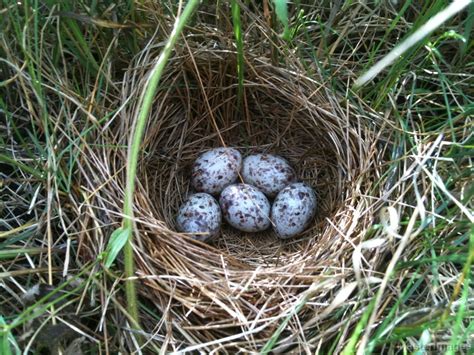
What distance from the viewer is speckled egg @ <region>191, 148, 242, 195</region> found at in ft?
6.09

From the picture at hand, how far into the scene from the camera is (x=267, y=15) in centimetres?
168

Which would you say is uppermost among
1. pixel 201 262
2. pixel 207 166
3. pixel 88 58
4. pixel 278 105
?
pixel 88 58

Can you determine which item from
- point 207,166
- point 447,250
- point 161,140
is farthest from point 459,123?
point 161,140

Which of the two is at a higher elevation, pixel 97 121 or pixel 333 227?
pixel 97 121

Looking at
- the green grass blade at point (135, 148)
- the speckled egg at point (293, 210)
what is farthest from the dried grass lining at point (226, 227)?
the green grass blade at point (135, 148)

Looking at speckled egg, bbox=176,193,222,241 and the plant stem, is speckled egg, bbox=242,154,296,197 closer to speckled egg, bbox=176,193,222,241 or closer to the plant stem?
speckled egg, bbox=176,193,222,241

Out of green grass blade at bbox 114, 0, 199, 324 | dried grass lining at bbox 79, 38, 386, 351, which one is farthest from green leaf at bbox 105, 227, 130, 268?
dried grass lining at bbox 79, 38, 386, 351

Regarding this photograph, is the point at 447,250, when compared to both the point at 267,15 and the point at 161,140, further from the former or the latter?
the point at 161,140

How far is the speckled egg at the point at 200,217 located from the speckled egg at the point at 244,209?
0.04 m

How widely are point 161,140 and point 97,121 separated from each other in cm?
35

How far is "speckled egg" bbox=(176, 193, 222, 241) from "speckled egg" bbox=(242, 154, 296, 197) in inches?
6.5

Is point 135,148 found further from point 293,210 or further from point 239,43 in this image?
point 293,210

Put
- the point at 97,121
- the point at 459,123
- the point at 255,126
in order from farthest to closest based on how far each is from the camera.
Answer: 1. the point at 255,126
2. the point at 459,123
3. the point at 97,121

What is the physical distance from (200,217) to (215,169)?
0.18 metres
